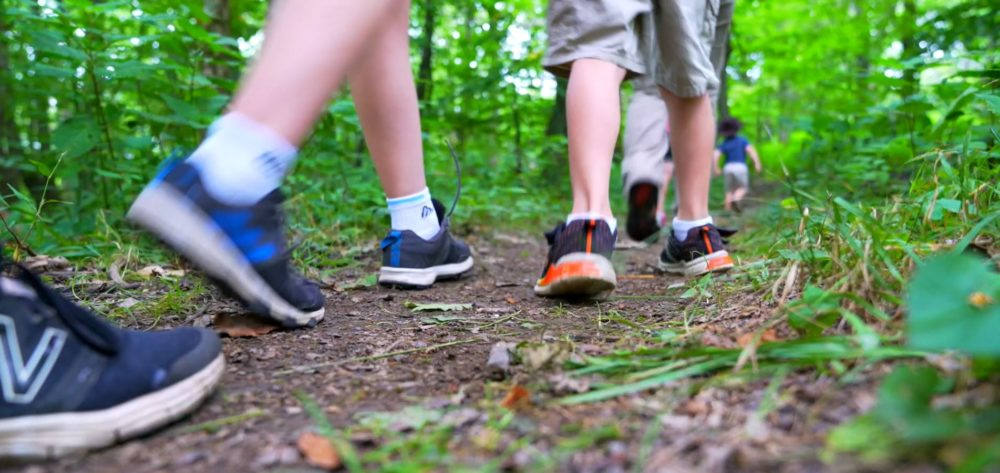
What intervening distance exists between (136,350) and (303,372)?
311 mm

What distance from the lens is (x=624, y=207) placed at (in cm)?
666

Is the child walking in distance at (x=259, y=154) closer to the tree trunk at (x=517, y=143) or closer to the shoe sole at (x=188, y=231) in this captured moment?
the shoe sole at (x=188, y=231)

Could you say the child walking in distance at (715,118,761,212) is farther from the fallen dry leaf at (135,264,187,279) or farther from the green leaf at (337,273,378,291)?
the fallen dry leaf at (135,264,187,279)

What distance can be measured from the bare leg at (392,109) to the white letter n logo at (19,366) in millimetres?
1190

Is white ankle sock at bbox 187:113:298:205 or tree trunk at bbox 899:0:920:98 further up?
tree trunk at bbox 899:0:920:98

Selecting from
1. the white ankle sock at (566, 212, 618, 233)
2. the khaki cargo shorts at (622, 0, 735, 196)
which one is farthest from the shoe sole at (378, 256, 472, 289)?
the khaki cargo shorts at (622, 0, 735, 196)

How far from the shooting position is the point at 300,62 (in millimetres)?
1099

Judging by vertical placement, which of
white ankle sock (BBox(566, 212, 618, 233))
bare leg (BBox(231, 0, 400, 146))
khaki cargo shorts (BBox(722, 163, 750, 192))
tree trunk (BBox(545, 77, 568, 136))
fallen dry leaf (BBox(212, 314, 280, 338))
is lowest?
khaki cargo shorts (BBox(722, 163, 750, 192))

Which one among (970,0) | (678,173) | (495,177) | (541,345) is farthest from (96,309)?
(970,0)

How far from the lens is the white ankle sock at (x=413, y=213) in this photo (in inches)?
83.9

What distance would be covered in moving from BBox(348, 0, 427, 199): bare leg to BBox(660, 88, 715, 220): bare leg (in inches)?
37.3

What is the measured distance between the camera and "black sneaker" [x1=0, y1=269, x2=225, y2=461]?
0.86 metres

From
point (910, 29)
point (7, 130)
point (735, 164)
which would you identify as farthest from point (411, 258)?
point (735, 164)

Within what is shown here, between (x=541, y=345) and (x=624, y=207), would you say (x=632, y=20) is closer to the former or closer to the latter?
(x=541, y=345)
